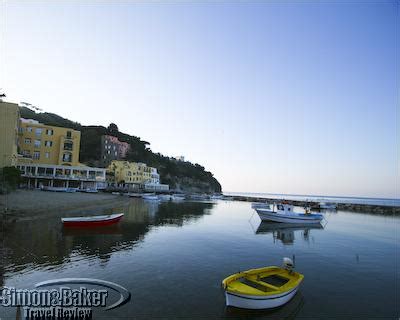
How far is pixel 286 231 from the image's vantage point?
37.3m

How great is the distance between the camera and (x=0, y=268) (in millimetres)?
14242

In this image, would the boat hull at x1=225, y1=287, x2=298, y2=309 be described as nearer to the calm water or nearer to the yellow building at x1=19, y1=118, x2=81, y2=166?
the calm water

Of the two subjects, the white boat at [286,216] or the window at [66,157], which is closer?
the white boat at [286,216]

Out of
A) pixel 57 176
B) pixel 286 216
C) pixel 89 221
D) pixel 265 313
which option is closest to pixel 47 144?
pixel 57 176

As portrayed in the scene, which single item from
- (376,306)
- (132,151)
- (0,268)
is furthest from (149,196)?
(376,306)

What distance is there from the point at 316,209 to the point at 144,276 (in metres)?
80.5

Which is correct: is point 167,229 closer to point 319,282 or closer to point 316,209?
point 319,282

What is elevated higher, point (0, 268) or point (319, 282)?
point (0, 268)

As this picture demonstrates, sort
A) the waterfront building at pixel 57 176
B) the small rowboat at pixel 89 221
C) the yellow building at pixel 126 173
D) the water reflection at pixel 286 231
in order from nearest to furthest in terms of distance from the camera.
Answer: the small rowboat at pixel 89 221 < the water reflection at pixel 286 231 < the waterfront building at pixel 57 176 < the yellow building at pixel 126 173

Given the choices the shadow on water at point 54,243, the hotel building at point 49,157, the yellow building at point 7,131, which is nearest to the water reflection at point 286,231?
the shadow on water at point 54,243

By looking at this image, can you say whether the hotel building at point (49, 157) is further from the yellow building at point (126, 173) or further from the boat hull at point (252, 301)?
the boat hull at point (252, 301)

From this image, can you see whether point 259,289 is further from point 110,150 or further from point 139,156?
point 139,156

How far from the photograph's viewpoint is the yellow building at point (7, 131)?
151ft

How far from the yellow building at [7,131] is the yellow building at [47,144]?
54.3 ft
